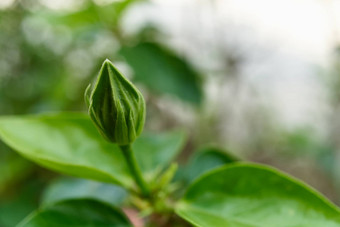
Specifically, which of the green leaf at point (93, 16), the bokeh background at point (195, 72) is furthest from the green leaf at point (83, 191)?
the green leaf at point (93, 16)

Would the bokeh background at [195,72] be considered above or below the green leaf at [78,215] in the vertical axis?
above

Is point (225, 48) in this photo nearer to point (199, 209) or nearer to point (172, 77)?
point (172, 77)

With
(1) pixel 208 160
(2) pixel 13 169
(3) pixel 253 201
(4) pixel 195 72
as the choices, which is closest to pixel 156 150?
(1) pixel 208 160

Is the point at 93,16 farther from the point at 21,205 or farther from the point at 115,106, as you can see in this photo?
the point at 115,106

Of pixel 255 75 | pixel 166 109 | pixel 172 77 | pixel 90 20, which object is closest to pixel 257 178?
pixel 172 77

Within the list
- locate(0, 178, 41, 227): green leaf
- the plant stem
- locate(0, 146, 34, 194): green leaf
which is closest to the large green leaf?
the plant stem

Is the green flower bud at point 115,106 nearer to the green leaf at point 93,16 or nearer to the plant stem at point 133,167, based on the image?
the plant stem at point 133,167
